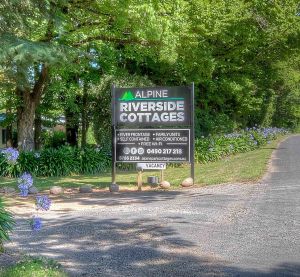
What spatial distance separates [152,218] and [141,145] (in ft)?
19.0

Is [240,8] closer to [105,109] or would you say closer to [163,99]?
[105,109]

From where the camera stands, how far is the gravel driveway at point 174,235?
20.5ft

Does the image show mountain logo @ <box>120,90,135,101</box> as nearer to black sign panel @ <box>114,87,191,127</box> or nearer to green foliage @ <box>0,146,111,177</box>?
black sign panel @ <box>114,87,191,127</box>

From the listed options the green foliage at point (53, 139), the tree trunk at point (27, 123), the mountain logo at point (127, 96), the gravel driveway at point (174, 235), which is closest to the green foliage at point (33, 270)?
the gravel driveway at point (174, 235)

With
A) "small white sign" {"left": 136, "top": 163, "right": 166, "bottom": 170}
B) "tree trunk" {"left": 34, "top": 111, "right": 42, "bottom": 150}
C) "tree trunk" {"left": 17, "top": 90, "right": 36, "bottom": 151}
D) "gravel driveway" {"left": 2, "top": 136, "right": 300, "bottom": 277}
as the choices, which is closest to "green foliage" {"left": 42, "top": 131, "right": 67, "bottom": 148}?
"tree trunk" {"left": 34, "top": 111, "right": 42, "bottom": 150}

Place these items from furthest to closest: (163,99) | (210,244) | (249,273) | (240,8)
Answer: (240,8) → (163,99) → (210,244) → (249,273)

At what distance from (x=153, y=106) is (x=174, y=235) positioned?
750 centimetres

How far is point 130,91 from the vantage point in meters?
15.3

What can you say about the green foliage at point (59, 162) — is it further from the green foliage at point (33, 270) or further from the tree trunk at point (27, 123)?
the green foliage at point (33, 270)

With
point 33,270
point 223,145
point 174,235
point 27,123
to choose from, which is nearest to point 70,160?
point 27,123

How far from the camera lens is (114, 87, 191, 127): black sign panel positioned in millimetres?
14984

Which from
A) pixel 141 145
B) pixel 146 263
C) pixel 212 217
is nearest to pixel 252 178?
pixel 141 145

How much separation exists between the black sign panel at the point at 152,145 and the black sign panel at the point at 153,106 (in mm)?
270

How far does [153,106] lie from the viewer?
15.1 metres
